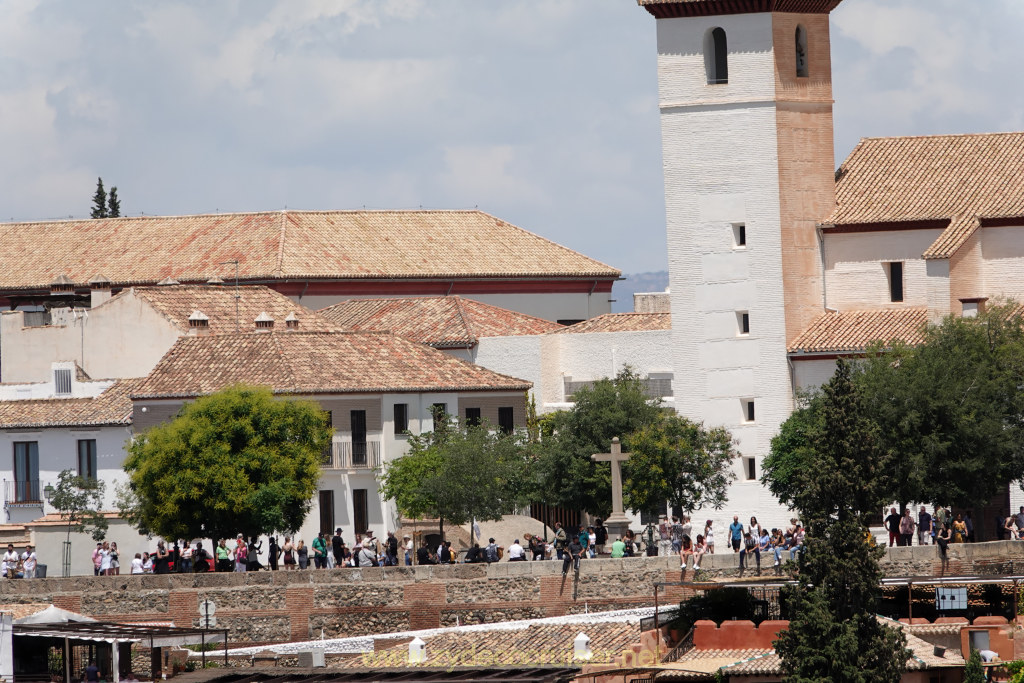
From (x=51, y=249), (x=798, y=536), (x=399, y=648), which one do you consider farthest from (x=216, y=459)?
(x=51, y=249)

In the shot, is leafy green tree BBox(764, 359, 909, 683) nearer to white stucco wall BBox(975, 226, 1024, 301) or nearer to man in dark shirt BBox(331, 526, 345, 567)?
man in dark shirt BBox(331, 526, 345, 567)

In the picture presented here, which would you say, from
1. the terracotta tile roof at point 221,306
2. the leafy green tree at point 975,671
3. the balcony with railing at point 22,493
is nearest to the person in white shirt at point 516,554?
the terracotta tile roof at point 221,306

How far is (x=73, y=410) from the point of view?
72.2 meters

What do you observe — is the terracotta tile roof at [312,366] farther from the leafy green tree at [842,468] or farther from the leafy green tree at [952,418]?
the leafy green tree at [842,468]

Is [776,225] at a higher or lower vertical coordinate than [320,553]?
higher

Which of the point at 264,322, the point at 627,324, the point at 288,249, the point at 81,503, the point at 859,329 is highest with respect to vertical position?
the point at 288,249

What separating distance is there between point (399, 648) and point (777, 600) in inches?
311

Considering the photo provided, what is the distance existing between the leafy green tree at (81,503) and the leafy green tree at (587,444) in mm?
10832

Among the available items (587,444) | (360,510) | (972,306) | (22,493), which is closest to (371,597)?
(587,444)

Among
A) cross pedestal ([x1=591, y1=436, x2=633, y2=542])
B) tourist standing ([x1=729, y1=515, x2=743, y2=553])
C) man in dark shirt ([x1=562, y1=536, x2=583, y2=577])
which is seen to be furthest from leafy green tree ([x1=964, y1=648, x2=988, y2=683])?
cross pedestal ([x1=591, y1=436, x2=633, y2=542])

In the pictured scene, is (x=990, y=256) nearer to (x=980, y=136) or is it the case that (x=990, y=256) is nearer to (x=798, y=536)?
(x=980, y=136)

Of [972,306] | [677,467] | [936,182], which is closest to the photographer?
[677,467]

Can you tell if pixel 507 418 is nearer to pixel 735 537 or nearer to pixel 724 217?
pixel 724 217

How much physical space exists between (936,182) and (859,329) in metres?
4.60
